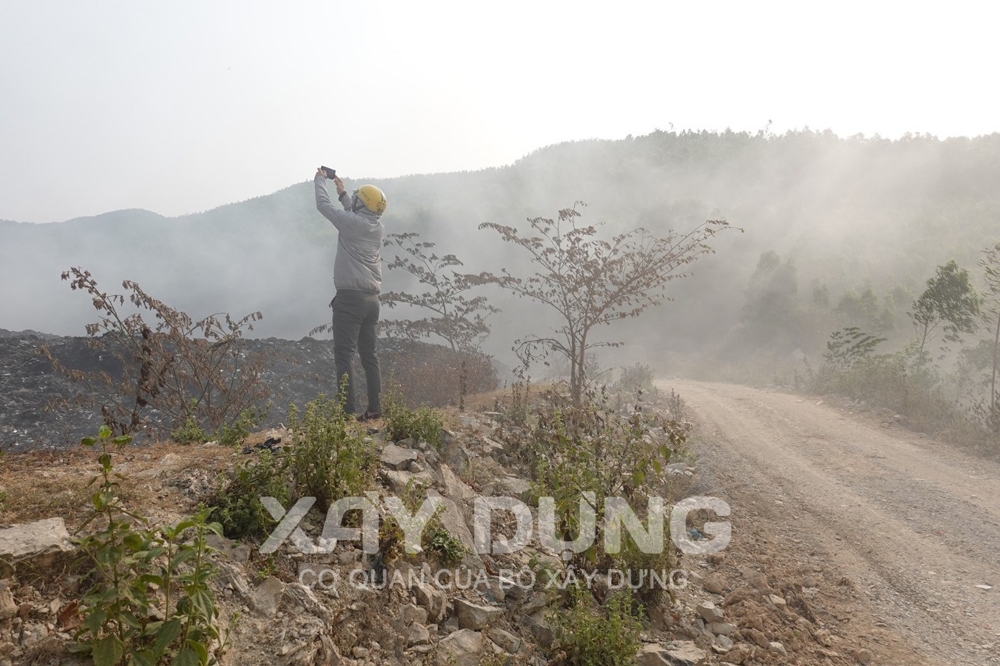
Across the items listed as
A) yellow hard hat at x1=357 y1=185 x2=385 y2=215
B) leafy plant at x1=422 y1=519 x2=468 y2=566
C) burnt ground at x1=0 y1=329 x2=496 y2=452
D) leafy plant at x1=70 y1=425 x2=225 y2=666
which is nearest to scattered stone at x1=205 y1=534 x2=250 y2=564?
→ leafy plant at x1=70 y1=425 x2=225 y2=666

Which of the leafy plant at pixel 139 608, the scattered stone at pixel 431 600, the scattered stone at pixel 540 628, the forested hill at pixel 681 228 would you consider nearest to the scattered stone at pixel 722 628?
the scattered stone at pixel 540 628

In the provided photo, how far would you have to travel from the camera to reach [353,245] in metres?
5.98

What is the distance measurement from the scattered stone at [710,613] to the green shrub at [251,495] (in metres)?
2.58

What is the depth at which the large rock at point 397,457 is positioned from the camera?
4145mm

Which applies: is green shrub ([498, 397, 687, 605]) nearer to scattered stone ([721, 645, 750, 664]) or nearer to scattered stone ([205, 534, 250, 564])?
scattered stone ([721, 645, 750, 664])

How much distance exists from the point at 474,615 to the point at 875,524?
4417 millimetres

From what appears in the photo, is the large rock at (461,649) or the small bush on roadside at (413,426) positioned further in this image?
the small bush on roadside at (413,426)

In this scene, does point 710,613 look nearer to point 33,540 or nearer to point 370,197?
point 33,540

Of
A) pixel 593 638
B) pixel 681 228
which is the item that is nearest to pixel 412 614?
pixel 593 638

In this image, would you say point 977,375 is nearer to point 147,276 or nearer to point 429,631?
point 429,631

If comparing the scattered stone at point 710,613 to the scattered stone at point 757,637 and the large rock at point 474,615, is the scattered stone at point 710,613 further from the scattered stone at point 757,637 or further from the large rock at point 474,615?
the large rock at point 474,615

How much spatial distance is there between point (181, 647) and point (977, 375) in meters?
16.9

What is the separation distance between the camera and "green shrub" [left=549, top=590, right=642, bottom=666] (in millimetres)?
2736

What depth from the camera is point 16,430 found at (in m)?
7.77
